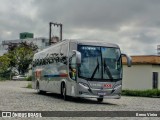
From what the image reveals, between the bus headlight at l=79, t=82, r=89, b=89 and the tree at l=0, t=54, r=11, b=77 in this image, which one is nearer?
the bus headlight at l=79, t=82, r=89, b=89

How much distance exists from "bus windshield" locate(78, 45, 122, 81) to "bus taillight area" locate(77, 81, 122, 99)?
32cm

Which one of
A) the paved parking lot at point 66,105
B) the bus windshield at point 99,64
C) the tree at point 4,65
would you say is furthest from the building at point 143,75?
the tree at point 4,65

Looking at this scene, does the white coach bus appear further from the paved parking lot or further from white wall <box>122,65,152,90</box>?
white wall <box>122,65,152,90</box>

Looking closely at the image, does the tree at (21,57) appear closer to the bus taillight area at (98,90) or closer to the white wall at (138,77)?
the white wall at (138,77)

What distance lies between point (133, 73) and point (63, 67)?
1894 cm

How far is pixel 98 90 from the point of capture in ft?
79.5

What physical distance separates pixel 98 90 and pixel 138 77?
794 inches

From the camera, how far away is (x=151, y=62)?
42719mm

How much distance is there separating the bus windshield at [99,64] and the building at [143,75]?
18.4 meters

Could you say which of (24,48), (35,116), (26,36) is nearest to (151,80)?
(35,116)

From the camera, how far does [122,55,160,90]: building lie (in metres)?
43.1

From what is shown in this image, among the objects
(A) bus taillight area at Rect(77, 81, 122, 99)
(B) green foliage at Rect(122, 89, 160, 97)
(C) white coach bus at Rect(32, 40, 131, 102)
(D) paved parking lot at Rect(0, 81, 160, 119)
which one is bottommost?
(B) green foliage at Rect(122, 89, 160, 97)

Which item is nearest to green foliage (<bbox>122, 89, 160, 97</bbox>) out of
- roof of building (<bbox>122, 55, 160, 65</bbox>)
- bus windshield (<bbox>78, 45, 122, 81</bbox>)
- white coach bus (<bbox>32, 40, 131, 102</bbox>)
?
roof of building (<bbox>122, 55, 160, 65</bbox>)

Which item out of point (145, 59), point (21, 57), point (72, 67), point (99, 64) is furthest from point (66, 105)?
point (21, 57)
